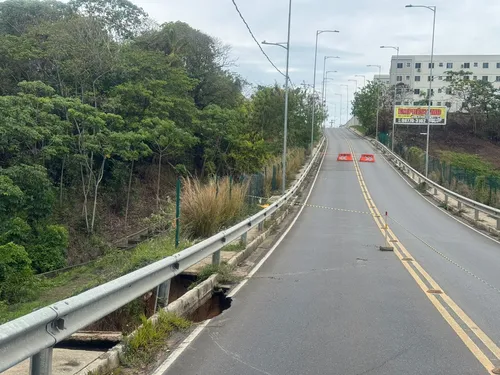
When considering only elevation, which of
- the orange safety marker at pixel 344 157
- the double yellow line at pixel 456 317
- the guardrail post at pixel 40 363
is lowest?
the orange safety marker at pixel 344 157

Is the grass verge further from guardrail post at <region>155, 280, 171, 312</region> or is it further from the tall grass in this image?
guardrail post at <region>155, 280, 171, 312</region>

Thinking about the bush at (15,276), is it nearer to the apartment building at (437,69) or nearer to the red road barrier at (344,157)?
the red road barrier at (344,157)

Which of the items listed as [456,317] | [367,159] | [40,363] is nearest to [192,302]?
[456,317]

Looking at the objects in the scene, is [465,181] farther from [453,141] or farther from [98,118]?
[453,141]

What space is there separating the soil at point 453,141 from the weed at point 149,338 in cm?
5940

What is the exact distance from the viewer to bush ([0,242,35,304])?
1819 cm

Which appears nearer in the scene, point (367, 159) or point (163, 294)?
point (163, 294)

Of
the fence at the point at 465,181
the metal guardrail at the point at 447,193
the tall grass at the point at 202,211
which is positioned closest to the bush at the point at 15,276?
the tall grass at the point at 202,211

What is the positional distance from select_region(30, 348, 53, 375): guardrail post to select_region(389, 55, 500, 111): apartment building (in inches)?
4082

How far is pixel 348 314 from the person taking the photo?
765 centimetres

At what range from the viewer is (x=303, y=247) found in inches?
573

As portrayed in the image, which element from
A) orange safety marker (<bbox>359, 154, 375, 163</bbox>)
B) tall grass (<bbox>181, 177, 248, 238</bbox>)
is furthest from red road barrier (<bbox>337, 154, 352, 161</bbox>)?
tall grass (<bbox>181, 177, 248, 238</bbox>)

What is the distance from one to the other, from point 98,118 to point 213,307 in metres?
21.5

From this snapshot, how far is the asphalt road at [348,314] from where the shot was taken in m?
5.69
